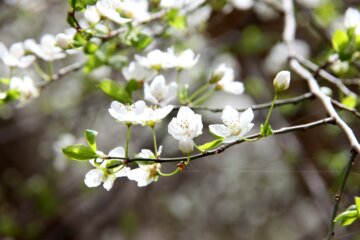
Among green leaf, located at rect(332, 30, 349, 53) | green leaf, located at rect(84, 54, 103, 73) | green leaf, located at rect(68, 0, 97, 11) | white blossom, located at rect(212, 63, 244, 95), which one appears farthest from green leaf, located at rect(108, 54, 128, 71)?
green leaf, located at rect(332, 30, 349, 53)

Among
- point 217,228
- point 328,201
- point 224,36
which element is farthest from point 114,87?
point 217,228

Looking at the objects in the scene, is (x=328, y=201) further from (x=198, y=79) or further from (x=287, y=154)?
(x=198, y=79)

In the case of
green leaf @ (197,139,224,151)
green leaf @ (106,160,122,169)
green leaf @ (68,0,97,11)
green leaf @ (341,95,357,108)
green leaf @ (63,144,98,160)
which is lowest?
green leaf @ (341,95,357,108)

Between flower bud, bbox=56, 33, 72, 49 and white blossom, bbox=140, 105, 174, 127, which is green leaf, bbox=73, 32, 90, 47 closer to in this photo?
flower bud, bbox=56, 33, 72, 49

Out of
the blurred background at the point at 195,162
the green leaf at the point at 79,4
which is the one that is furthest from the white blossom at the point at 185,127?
the blurred background at the point at 195,162

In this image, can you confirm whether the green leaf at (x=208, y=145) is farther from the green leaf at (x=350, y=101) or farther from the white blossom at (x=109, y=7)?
the green leaf at (x=350, y=101)

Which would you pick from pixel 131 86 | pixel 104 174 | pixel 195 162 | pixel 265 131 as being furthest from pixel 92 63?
pixel 195 162
